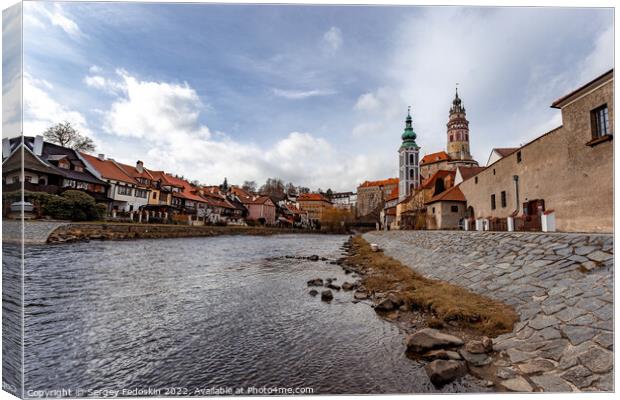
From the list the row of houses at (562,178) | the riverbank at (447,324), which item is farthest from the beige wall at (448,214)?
the riverbank at (447,324)

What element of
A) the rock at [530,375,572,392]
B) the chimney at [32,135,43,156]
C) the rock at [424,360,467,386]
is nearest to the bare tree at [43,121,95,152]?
the chimney at [32,135,43,156]

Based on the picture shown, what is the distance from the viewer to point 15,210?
9.34 ft

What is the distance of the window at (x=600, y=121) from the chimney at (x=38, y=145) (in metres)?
7.27

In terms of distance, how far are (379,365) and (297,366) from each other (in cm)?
100

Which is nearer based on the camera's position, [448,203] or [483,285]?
[483,285]

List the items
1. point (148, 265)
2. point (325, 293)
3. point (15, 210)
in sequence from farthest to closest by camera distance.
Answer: point (148, 265) → point (325, 293) → point (15, 210)

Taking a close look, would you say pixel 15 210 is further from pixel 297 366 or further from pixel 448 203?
pixel 448 203

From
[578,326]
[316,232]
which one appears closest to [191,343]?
[578,326]

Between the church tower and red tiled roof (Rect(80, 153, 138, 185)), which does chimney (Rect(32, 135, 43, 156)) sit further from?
the church tower

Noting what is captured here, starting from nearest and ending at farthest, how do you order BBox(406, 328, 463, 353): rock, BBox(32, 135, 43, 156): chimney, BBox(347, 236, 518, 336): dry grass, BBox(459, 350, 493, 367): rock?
BBox(32, 135, 43, 156): chimney → BBox(459, 350, 493, 367): rock → BBox(406, 328, 463, 353): rock → BBox(347, 236, 518, 336): dry grass

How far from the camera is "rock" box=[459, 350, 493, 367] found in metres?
3.26

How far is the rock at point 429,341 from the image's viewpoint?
374 centimetres

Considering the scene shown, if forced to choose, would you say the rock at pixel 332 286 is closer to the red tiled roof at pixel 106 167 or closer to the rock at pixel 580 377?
the rock at pixel 580 377

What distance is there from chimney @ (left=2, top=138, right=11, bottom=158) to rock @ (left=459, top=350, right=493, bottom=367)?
5540 millimetres
